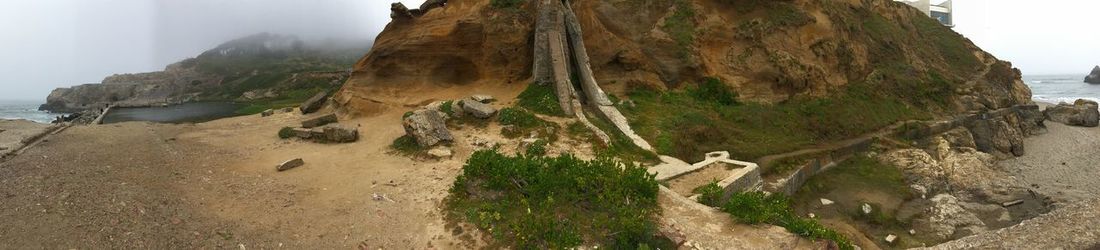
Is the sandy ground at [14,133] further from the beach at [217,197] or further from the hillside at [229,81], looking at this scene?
the hillside at [229,81]

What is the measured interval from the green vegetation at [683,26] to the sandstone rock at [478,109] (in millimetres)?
7877

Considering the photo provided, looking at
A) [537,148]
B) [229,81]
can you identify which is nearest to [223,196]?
[537,148]

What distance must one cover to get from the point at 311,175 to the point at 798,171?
36.9 feet

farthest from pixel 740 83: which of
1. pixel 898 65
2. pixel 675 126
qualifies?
pixel 898 65

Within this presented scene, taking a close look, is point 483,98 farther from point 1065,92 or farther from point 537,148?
point 1065,92

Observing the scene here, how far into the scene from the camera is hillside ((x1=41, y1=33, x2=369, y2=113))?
2057 inches

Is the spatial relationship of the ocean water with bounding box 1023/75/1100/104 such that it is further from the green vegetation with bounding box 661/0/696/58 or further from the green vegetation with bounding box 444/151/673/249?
the green vegetation with bounding box 444/151/673/249

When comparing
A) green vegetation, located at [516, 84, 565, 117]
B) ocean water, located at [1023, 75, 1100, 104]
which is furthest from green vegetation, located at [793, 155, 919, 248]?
ocean water, located at [1023, 75, 1100, 104]

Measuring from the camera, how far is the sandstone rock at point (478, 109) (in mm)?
→ 13688

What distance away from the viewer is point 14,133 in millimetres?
13406

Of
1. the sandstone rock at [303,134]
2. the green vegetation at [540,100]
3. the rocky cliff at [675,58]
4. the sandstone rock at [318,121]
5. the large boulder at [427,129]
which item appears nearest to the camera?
the large boulder at [427,129]

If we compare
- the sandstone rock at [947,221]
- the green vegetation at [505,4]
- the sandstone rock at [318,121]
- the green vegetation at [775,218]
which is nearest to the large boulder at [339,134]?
the sandstone rock at [318,121]

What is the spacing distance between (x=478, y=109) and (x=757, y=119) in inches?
349

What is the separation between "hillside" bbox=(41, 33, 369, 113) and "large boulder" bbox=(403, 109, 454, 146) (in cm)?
3420
